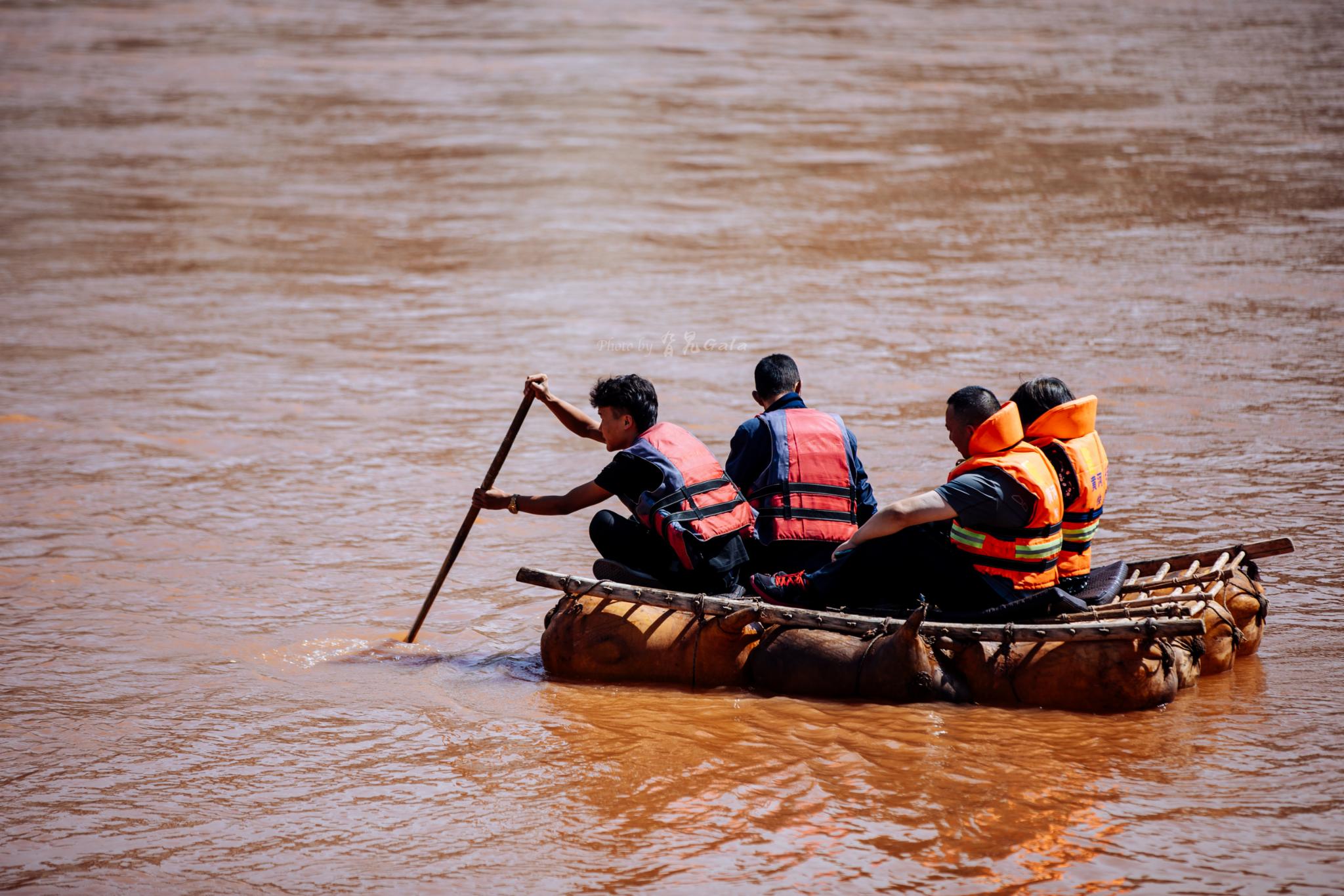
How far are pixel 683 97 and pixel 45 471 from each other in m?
16.3

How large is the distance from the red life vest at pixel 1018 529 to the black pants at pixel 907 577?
0.06 meters

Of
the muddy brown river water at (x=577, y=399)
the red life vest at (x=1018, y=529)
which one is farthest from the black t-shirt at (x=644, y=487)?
the red life vest at (x=1018, y=529)

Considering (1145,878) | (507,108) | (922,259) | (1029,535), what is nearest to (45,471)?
(1029,535)

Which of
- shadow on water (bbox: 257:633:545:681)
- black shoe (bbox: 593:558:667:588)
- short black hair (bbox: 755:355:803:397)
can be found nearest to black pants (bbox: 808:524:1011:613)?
black shoe (bbox: 593:558:667:588)

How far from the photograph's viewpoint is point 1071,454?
575cm

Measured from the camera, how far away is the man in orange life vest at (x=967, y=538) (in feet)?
18.0

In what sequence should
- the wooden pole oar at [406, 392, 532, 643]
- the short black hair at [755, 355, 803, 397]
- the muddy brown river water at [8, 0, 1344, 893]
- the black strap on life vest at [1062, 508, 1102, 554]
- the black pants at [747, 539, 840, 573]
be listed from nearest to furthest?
the muddy brown river water at [8, 0, 1344, 893] < the black strap on life vest at [1062, 508, 1102, 554] < the black pants at [747, 539, 840, 573] < the short black hair at [755, 355, 803, 397] < the wooden pole oar at [406, 392, 532, 643]

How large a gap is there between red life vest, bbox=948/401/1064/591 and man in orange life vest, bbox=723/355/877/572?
52 cm

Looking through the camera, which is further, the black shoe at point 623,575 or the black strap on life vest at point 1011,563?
the black shoe at point 623,575

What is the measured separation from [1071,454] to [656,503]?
5.45ft

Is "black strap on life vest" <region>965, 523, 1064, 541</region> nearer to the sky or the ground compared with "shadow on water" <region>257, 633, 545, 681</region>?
nearer to the sky

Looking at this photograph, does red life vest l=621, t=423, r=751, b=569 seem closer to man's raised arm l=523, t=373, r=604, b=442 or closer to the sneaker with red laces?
the sneaker with red laces

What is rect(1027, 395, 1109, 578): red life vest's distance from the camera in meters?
5.77

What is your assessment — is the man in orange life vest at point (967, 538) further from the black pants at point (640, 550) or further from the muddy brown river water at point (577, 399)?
the muddy brown river water at point (577, 399)
